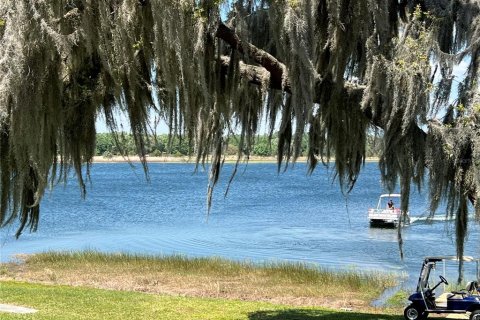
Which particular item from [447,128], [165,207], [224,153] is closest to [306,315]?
[224,153]

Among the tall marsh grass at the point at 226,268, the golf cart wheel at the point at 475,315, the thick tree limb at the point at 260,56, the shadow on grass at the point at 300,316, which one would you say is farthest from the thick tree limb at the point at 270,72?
the tall marsh grass at the point at 226,268

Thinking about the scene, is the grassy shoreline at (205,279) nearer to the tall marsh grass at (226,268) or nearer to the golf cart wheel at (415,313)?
the tall marsh grass at (226,268)

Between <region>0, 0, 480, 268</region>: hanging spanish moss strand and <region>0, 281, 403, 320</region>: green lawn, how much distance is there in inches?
150

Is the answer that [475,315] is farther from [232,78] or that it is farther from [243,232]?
[243,232]

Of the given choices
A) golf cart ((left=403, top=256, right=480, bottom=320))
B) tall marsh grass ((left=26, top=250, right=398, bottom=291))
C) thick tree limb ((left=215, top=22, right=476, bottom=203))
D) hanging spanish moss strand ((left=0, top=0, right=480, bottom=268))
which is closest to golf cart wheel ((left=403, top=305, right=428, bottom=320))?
golf cart ((left=403, top=256, right=480, bottom=320))

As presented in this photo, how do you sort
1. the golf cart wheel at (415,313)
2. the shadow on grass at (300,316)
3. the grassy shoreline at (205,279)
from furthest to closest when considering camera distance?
1. the grassy shoreline at (205,279)
2. the golf cart wheel at (415,313)
3. the shadow on grass at (300,316)

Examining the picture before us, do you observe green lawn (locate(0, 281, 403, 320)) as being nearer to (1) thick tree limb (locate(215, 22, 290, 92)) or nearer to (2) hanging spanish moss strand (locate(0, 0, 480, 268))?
(2) hanging spanish moss strand (locate(0, 0, 480, 268))

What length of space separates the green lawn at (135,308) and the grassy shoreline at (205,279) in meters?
1.81

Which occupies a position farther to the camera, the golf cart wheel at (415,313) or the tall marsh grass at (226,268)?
the tall marsh grass at (226,268)

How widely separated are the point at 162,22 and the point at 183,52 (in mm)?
213

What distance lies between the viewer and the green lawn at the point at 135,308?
8.36 m

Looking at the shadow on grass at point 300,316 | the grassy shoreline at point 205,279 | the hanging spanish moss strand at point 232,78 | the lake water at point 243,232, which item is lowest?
the lake water at point 243,232

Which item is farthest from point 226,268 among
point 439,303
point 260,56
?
point 260,56

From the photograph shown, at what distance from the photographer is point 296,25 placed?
13.0ft
